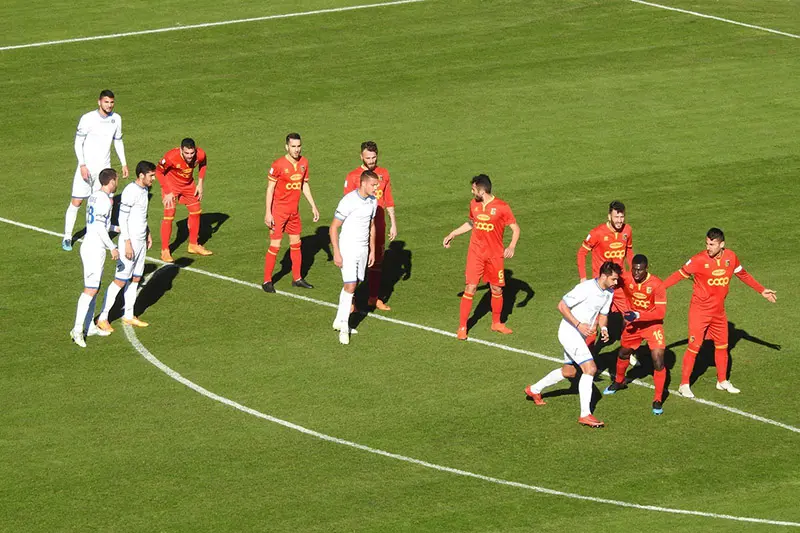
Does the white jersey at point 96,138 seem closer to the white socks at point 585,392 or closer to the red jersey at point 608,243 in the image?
the red jersey at point 608,243

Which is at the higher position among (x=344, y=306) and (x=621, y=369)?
(x=344, y=306)

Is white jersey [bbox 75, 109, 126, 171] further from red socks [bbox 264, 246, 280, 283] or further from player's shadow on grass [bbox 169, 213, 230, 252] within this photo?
red socks [bbox 264, 246, 280, 283]

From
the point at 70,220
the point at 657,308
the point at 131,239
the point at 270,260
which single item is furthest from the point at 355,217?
the point at 70,220

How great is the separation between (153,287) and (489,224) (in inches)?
257

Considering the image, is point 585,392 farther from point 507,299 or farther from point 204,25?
point 204,25

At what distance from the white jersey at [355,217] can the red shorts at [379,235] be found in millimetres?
1662

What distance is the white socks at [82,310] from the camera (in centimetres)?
2138

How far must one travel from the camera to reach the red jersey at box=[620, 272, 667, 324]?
64.8 feet

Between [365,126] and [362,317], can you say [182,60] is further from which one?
[362,317]

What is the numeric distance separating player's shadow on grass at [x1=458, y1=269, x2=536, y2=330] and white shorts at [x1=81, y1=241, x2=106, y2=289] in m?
6.21

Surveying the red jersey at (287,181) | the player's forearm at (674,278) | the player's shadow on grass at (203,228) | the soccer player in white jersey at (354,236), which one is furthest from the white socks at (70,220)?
the player's forearm at (674,278)

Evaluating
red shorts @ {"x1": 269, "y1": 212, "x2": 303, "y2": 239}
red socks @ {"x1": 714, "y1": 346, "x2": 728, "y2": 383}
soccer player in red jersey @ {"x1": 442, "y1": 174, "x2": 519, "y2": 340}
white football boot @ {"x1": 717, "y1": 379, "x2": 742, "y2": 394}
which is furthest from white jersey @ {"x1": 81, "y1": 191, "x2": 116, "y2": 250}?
white football boot @ {"x1": 717, "y1": 379, "x2": 742, "y2": 394}

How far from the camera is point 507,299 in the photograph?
2403 centimetres

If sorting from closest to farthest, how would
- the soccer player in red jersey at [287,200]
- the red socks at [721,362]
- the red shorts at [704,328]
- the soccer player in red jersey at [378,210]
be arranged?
the red shorts at [704,328]
the red socks at [721,362]
the soccer player in red jersey at [378,210]
the soccer player in red jersey at [287,200]
